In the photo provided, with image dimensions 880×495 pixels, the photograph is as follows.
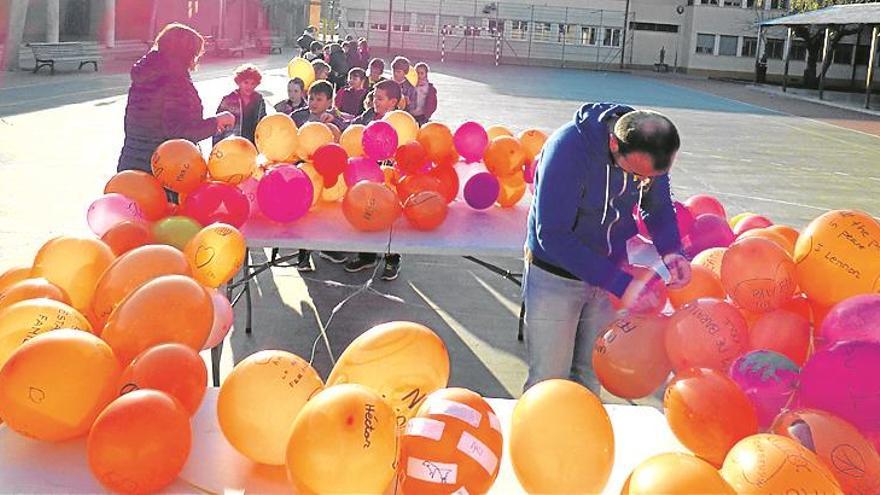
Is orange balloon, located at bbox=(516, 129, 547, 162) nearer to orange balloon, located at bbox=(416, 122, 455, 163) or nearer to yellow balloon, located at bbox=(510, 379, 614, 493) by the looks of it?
orange balloon, located at bbox=(416, 122, 455, 163)

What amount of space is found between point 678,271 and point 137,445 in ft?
7.45

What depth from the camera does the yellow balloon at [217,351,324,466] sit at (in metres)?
2.52

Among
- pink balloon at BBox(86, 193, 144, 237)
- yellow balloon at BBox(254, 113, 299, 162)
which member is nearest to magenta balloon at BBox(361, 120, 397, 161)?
yellow balloon at BBox(254, 113, 299, 162)

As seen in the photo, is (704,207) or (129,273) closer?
(129,273)

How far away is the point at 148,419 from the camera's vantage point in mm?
2367

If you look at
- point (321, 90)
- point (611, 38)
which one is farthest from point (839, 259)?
point (611, 38)

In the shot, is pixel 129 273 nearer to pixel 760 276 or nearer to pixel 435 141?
pixel 760 276

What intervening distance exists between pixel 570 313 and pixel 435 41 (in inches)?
2145

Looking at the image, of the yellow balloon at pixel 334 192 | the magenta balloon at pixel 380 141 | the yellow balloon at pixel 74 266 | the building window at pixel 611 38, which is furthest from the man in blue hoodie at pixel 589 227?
the building window at pixel 611 38

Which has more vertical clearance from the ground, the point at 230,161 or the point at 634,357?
the point at 230,161

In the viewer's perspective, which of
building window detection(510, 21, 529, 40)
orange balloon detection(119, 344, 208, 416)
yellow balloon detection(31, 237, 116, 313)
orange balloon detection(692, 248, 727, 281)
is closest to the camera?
orange balloon detection(119, 344, 208, 416)

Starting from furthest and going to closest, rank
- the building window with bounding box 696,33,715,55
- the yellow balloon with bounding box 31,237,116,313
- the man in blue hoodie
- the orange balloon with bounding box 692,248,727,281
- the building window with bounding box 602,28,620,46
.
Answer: the building window with bounding box 602,28,620,46, the building window with bounding box 696,33,715,55, the orange balloon with bounding box 692,248,727,281, the yellow balloon with bounding box 31,237,116,313, the man in blue hoodie

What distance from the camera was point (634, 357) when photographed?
3020 millimetres

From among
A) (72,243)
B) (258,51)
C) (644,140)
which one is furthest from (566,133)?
(258,51)
